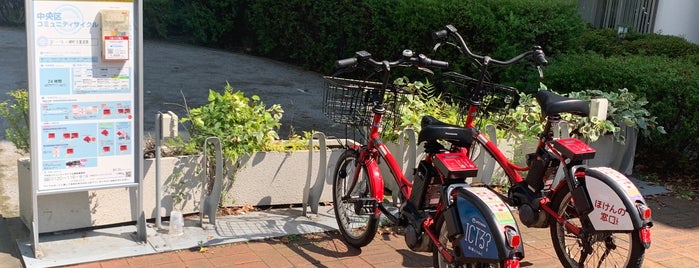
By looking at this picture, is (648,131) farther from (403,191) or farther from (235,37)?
(235,37)

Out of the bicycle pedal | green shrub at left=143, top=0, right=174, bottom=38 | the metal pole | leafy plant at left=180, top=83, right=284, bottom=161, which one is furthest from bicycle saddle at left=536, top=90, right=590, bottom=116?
green shrub at left=143, top=0, right=174, bottom=38

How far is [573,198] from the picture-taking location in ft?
13.4

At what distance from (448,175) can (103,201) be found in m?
2.36

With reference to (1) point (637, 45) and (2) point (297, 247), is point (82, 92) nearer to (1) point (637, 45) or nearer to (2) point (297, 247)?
(2) point (297, 247)

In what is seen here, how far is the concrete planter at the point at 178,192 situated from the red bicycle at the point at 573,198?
4.53 ft

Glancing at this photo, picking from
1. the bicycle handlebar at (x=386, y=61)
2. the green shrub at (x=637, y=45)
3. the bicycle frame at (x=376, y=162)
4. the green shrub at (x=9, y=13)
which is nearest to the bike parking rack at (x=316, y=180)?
the bicycle frame at (x=376, y=162)

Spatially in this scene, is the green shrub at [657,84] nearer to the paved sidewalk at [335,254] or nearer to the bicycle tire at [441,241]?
the paved sidewalk at [335,254]

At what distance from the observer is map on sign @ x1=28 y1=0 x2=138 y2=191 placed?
3971 mm

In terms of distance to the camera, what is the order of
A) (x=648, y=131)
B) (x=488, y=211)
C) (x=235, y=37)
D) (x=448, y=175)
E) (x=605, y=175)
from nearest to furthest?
(x=488, y=211), (x=448, y=175), (x=605, y=175), (x=648, y=131), (x=235, y=37)

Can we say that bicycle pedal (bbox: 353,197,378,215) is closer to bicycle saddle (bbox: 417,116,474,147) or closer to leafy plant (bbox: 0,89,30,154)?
bicycle saddle (bbox: 417,116,474,147)

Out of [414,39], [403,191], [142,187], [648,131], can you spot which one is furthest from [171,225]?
[414,39]

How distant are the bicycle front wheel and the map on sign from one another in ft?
4.65

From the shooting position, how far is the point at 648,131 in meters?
6.61

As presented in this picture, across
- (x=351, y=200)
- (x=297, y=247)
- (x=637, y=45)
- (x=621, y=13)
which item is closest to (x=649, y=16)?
(x=621, y=13)
